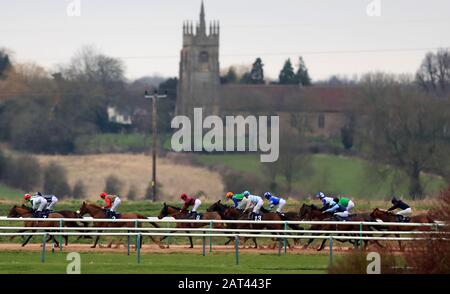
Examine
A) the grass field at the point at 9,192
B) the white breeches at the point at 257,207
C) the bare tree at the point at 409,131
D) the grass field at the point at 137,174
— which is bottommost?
the grass field at the point at 9,192

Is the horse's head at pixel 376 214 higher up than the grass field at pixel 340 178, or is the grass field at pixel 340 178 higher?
the horse's head at pixel 376 214

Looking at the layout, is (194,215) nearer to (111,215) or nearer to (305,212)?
(111,215)

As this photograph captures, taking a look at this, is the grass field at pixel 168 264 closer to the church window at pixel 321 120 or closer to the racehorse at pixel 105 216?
the racehorse at pixel 105 216

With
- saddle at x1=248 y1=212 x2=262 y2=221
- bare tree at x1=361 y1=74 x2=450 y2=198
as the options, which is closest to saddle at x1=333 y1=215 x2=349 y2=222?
saddle at x1=248 y1=212 x2=262 y2=221

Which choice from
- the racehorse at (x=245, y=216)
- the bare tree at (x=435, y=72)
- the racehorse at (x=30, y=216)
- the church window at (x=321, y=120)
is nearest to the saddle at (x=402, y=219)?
the racehorse at (x=245, y=216)

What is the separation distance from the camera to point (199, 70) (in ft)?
287

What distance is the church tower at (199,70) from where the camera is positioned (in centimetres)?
7850

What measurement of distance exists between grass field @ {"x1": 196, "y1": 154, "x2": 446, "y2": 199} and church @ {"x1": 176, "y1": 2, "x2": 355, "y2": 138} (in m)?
2.98

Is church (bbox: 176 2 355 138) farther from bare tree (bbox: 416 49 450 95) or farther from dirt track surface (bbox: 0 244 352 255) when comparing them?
dirt track surface (bbox: 0 244 352 255)

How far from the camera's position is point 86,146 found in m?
66.7

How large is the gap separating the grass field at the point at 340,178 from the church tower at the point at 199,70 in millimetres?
16695

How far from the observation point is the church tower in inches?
3091

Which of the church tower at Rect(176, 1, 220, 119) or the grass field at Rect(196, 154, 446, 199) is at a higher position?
the church tower at Rect(176, 1, 220, 119)
